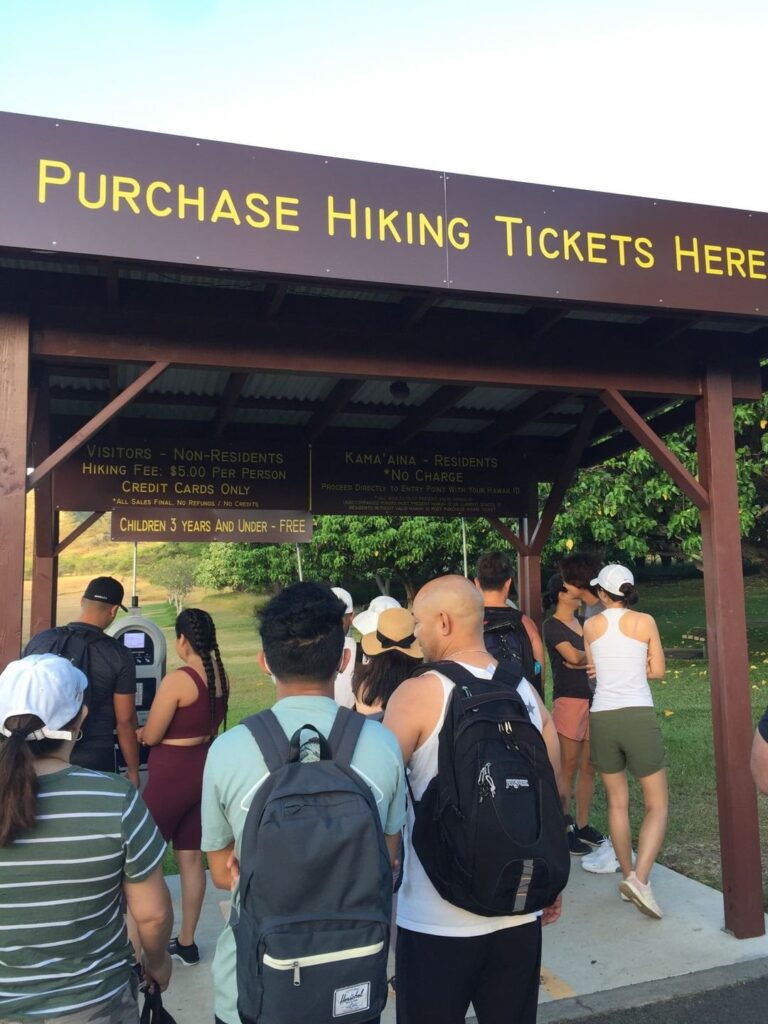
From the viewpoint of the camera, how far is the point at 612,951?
3.90 m

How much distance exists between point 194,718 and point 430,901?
1846mm

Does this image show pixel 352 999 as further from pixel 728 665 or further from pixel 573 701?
pixel 573 701

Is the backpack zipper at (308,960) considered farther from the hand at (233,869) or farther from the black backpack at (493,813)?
the black backpack at (493,813)

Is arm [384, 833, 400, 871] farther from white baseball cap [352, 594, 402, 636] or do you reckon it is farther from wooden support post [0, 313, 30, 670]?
wooden support post [0, 313, 30, 670]

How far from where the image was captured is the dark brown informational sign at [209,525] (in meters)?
6.46

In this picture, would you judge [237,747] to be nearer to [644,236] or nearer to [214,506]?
[644,236]

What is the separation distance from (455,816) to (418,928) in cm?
42

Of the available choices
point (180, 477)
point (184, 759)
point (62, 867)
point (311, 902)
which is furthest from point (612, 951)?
point (180, 477)

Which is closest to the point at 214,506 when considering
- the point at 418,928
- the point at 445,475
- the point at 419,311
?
the point at 445,475

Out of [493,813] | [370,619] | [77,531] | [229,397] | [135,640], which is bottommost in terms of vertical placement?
[493,813]

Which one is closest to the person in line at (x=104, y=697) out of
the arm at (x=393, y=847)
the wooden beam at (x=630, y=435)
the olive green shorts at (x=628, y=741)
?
the arm at (x=393, y=847)

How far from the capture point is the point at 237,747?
181cm

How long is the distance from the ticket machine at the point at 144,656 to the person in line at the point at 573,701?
2852 millimetres

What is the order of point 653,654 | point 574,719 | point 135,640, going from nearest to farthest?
1. point 653,654
2. point 574,719
3. point 135,640
